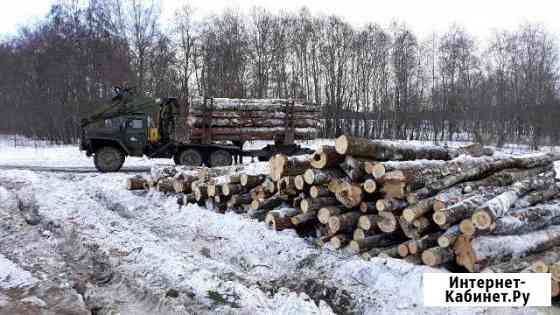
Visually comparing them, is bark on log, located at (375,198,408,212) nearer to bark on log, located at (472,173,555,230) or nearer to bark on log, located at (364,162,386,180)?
bark on log, located at (364,162,386,180)

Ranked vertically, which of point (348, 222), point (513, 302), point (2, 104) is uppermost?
point (2, 104)

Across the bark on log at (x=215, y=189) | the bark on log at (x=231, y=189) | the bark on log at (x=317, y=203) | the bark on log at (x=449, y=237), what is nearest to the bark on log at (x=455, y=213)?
the bark on log at (x=449, y=237)

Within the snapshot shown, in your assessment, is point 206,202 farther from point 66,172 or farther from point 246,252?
point 66,172

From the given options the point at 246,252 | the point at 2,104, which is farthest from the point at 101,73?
the point at 246,252

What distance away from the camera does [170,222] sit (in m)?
8.03

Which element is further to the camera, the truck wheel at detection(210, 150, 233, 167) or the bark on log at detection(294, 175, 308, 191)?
the truck wheel at detection(210, 150, 233, 167)

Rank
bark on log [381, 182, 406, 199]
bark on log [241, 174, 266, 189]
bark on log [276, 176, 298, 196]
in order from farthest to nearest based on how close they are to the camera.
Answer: bark on log [241, 174, 266, 189]
bark on log [276, 176, 298, 196]
bark on log [381, 182, 406, 199]

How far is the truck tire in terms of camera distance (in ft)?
50.1

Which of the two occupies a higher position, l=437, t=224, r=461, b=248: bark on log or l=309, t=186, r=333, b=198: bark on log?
l=309, t=186, r=333, b=198: bark on log

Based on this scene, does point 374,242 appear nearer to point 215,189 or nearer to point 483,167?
point 483,167

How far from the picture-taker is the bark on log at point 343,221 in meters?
6.14

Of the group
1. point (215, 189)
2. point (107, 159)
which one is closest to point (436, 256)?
point (215, 189)

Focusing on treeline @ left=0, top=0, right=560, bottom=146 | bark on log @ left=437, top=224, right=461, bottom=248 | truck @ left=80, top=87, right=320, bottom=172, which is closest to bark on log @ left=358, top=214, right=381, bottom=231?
bark on log @ left=437, top=224, right=461, bottom=248

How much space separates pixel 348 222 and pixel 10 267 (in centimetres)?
416
